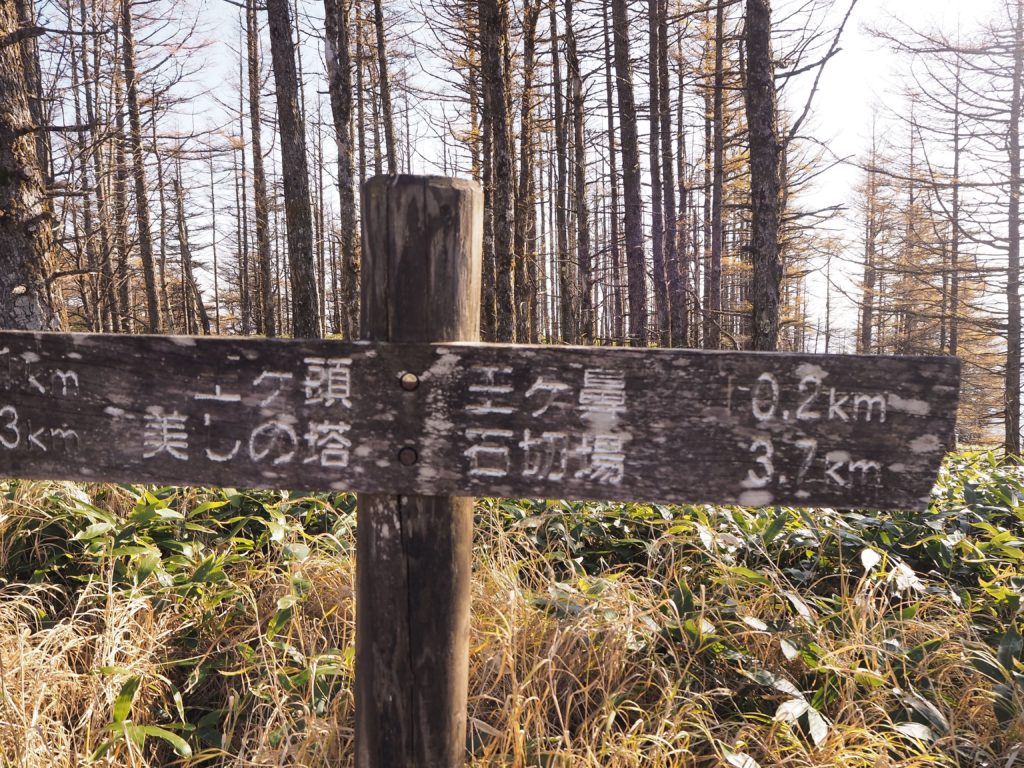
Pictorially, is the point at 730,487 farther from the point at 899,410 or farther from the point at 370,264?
the point at 370,264

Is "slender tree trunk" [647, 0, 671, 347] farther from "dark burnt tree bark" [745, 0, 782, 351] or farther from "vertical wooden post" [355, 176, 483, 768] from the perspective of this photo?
"vertical wooden post" [355, 176, 483, 768]

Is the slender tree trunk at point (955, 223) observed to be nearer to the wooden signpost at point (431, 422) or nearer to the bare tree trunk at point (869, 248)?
the bare tree trunk at point (869, 248)

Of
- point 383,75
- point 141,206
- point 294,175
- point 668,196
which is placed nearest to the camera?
point 294,175

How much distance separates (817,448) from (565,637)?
4.35 ft

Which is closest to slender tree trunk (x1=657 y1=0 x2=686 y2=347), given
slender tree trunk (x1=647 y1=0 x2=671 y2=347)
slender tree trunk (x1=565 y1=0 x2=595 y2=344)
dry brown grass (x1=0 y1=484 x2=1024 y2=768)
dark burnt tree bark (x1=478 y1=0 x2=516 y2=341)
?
slender tree trunk (x1=647 y1=0 x2=671 y2=347)

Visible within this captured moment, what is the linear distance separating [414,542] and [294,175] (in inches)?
306

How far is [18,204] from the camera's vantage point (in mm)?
4156

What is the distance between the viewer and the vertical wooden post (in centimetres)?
128

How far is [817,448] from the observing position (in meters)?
1.21

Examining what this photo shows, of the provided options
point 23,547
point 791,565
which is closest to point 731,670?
point 791,565

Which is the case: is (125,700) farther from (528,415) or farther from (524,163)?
(524,163)

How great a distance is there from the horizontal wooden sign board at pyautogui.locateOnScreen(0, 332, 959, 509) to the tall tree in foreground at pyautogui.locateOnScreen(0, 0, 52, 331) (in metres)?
3.85

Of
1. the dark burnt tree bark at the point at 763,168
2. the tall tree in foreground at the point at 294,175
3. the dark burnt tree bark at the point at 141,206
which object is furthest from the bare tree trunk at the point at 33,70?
the dark burnt tree bark at the point at 763,168

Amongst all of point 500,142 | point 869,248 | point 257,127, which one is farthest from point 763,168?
point 869,248
